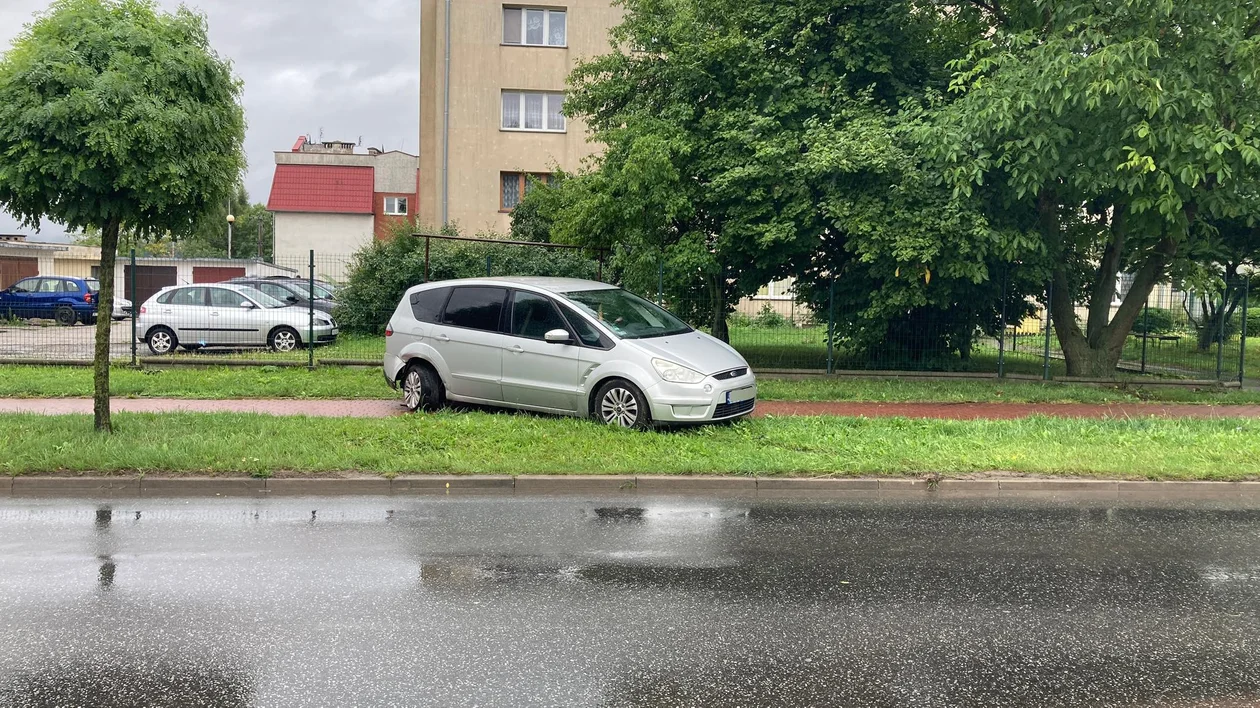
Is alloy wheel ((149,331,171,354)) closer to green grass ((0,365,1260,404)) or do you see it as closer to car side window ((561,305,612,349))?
green grass ((0,365,1260,404))

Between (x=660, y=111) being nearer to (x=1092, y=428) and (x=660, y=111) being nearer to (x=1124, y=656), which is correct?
(x=1092, y=428)

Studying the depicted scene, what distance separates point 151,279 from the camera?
22.8 m

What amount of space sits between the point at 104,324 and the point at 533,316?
4.45 metres

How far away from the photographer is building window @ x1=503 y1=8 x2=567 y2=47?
32.1 metres

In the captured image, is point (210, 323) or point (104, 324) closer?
point (104, 324)

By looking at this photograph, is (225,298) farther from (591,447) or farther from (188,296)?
(591,447)

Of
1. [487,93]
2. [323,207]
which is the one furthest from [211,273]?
[323,207]

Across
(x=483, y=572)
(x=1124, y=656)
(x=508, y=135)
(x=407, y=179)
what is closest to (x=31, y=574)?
(x=483, y=572)

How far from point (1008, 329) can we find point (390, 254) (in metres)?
13.9

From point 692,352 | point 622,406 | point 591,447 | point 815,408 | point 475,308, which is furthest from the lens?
point 815,408

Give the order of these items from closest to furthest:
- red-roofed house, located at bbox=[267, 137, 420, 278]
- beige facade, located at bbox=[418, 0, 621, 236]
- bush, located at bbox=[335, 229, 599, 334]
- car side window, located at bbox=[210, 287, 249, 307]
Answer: car side window, located at bbox=[210, 287, 249, 307], bush, located at bbox=[335, 229, 599, 334], beige facade, located at bbox=[418, 0, 621, 236], red-roofed house, located at bbox=[267, 137, 420, 278]

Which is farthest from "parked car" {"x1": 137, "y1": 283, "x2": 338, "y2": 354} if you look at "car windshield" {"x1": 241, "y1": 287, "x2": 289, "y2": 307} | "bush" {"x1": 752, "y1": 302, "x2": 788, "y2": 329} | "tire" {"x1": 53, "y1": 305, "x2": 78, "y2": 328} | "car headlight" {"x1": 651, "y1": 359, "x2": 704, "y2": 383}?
"car headlight" {"x1": 651, "y1": 359, "x2": 704, "y2": 383}

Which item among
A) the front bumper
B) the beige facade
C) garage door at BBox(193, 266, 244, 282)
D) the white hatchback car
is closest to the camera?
the front bumper

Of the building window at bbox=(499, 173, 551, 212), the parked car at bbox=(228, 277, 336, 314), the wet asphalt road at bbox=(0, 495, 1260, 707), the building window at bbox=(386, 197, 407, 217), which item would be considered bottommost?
the wet asphalt road at bbox=(0, 495, 1260, 707)
